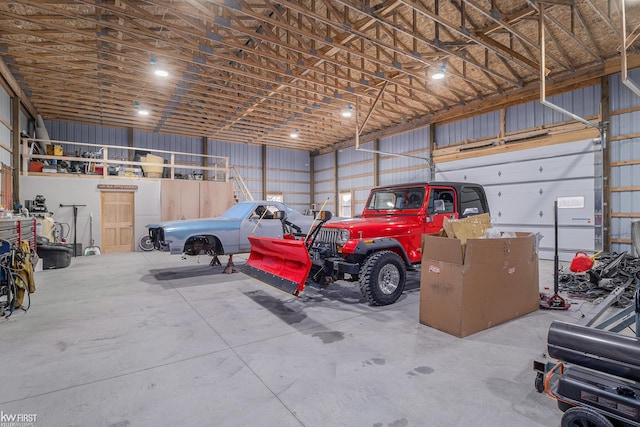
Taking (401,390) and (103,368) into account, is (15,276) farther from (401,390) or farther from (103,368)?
Result: (401,390)

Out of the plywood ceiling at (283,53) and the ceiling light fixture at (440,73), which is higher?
the plywood ceiling at (283,53)

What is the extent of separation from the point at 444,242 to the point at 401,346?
119 cm

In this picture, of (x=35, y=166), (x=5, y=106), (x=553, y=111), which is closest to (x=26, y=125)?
(x=35, y=166)

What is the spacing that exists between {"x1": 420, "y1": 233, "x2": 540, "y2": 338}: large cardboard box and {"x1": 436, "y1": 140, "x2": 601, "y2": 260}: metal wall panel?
5031 mm

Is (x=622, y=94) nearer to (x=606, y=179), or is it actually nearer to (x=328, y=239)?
(x=606, y=179)

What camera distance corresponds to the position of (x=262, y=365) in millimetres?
2740

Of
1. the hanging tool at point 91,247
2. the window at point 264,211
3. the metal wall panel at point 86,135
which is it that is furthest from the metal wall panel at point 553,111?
the metal wall panel at point 86,135

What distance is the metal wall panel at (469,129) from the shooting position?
11000mm

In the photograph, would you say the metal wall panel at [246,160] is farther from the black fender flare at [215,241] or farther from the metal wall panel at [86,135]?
the black fender flare at [215,241]

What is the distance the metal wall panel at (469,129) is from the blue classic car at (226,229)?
7.84 m

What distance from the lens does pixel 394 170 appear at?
1499 cm

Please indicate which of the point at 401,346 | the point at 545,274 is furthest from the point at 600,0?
the point at 401,346

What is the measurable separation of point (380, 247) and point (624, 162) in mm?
8137

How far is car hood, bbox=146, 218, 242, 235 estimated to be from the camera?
633cm
